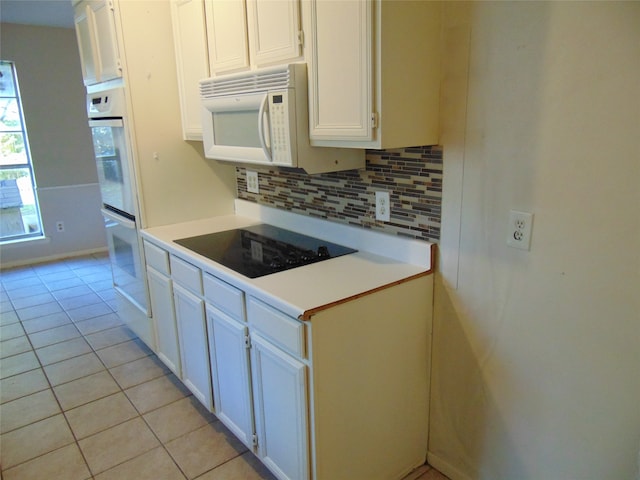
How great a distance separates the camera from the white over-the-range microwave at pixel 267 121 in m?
1.63

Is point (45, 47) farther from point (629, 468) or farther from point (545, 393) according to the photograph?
point (629, 468)

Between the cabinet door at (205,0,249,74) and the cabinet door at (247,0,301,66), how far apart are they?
47mm

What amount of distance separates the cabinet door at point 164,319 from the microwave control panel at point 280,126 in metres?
0.98

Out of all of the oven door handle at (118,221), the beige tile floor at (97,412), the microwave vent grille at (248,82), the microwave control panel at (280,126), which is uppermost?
the microwave vent grille at (248,82)

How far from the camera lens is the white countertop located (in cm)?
149

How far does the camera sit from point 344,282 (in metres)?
1.60

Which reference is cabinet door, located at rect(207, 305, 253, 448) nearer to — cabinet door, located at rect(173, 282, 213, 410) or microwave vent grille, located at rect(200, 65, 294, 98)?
cabinet door, located at rect(173, 282, 213, 410)

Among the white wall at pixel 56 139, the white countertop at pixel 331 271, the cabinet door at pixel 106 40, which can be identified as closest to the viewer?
the white countertop at pixel 331 271

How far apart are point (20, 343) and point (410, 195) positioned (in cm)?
284

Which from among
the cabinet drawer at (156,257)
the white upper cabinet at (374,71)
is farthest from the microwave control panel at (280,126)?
the cabinet drawer at (156,257)

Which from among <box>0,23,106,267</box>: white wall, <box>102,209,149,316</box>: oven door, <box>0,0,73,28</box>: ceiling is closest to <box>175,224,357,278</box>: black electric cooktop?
<box>102,209,149,316</box>: oven door

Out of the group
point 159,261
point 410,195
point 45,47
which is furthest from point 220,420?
point 45,47

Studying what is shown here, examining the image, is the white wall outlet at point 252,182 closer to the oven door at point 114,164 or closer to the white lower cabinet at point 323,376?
the oven door at point 114,164

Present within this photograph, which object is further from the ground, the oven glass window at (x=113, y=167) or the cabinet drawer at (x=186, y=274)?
the oven glass window at (x=113, y=167)
